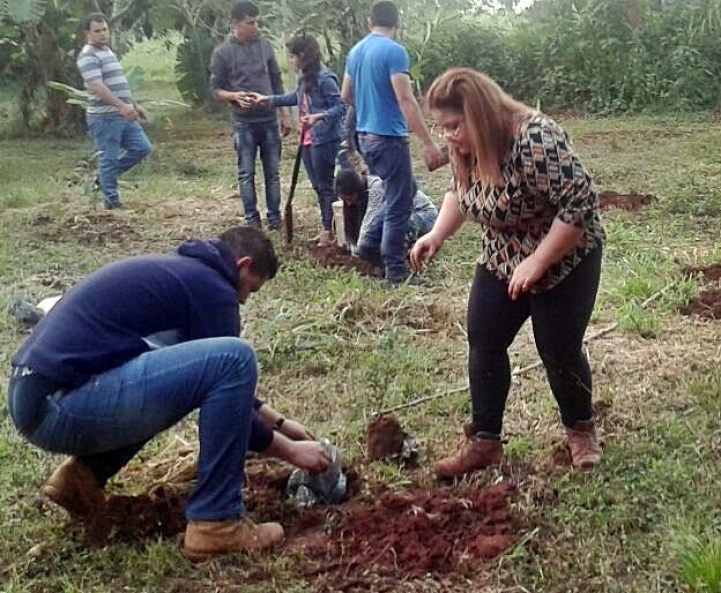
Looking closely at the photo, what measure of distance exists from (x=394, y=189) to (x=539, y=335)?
3101 mm

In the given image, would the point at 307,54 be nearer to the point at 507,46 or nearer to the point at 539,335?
the point at 539,335

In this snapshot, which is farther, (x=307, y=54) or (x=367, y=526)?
(x=307, y=54)

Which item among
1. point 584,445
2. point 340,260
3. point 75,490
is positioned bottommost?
point 340,260

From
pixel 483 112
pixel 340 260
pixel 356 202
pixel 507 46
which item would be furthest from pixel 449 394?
pixel 507 46

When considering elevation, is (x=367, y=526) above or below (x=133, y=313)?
below

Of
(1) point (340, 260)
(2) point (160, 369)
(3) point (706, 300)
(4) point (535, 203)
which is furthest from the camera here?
(1) point (340, 260)

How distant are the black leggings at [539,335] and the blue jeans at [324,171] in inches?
167

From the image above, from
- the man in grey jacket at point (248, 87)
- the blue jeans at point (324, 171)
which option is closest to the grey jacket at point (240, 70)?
the man in grey jacket at point (248, 87)

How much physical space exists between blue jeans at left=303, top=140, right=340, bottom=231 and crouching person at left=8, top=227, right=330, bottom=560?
4592 millimetres

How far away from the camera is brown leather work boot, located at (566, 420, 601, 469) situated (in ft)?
13.4

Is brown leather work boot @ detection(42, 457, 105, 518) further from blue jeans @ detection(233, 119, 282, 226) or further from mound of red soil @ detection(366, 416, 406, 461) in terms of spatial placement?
blue jeans @ detection(233, 119, 282, 226)

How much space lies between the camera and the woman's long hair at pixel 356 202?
7.71 metres

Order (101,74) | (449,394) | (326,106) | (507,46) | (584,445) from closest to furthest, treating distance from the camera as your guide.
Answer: (584,445)
(449,394)
(326,106)
(101,74)
(507,46)

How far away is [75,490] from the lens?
3738 mm
